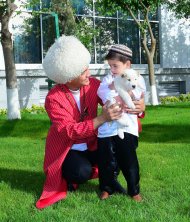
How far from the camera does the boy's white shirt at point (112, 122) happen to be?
401 cm

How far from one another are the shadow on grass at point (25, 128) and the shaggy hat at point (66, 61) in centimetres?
577

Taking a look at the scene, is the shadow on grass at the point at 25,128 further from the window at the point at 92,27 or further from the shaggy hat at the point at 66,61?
the shaggy hat at the point at 66,61

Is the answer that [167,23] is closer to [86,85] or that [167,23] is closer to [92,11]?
[92,11]

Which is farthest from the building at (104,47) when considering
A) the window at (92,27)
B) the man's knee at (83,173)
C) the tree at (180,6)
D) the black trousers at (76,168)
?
the man's knee at (83,173)

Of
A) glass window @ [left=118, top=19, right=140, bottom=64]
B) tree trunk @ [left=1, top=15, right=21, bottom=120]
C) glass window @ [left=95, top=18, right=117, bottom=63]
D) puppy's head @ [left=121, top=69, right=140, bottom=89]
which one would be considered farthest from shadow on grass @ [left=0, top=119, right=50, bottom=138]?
glass window @ [left=118, top=19, right=140, bottom=64]

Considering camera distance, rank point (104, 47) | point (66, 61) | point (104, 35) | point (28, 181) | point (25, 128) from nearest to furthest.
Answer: point (66, 61), point (28, 181), point (25, 128), point (104, 47), point (104, 35)

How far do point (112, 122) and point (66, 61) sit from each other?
674mm

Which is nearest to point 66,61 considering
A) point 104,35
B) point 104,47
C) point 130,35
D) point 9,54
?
point 9,54

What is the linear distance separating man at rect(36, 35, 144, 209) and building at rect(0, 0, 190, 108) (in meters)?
11.5

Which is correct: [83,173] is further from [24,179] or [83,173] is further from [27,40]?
[27,40]

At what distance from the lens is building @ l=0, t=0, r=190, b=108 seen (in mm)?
17484

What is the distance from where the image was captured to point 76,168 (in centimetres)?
434

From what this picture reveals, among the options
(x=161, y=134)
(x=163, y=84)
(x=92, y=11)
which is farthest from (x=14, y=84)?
(x=163, y=84)

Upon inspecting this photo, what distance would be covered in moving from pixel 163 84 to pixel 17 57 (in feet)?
25.3
